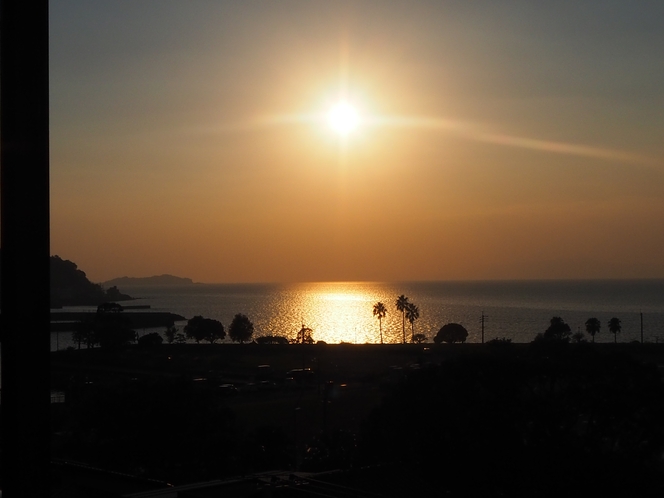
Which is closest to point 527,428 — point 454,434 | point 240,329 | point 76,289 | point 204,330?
point 454,434

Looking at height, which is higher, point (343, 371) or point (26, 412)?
point (26, 412)

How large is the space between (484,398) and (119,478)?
25.7 feet

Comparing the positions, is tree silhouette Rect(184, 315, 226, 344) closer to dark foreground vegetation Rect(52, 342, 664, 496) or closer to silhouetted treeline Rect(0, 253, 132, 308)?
dark foreground vegetation Rect(52, 342, 664, 496)

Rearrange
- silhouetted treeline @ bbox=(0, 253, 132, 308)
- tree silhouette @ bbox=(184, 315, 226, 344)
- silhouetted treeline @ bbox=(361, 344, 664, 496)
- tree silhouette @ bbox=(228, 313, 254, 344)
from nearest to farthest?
silhouetted treeline @ bbox=(361, 344, 664, 496), tree silhouette @ bbox=(184, 315, 226, 344), tree silhouette @ bbox=(228, 313, 254, 344), silhouetted treeline @ bbox=(0, 253, 132, 308)

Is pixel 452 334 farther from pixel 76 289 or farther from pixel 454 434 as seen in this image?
pixel 76 289

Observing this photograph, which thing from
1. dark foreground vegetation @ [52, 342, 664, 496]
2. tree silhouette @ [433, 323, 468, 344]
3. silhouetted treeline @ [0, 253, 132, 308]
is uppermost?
silhouetted treeline @ [0, 253, 132, 308]

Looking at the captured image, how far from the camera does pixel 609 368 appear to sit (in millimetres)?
16125

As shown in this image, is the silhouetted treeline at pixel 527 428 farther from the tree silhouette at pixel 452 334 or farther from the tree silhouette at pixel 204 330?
the tree silhouette at pixel 452 334

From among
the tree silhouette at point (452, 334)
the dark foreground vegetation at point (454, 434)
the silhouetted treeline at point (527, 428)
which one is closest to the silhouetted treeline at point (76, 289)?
the tree silhouette at point (452, 334)

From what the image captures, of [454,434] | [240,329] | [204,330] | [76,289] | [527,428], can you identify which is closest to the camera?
[454,434]

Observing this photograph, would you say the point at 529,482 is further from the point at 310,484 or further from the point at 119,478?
the point at 119,478

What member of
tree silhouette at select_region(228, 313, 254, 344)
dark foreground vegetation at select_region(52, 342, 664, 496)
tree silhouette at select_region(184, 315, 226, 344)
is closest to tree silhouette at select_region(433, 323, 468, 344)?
tree silhouette at select_region(228, 313, 254, 344)

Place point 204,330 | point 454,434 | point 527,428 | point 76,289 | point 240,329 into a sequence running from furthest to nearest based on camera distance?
point 76,289 → point 240,329 → point 204,330 → point 527,428 → point 454,434

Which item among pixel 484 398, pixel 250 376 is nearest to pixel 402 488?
pixel 484 398
